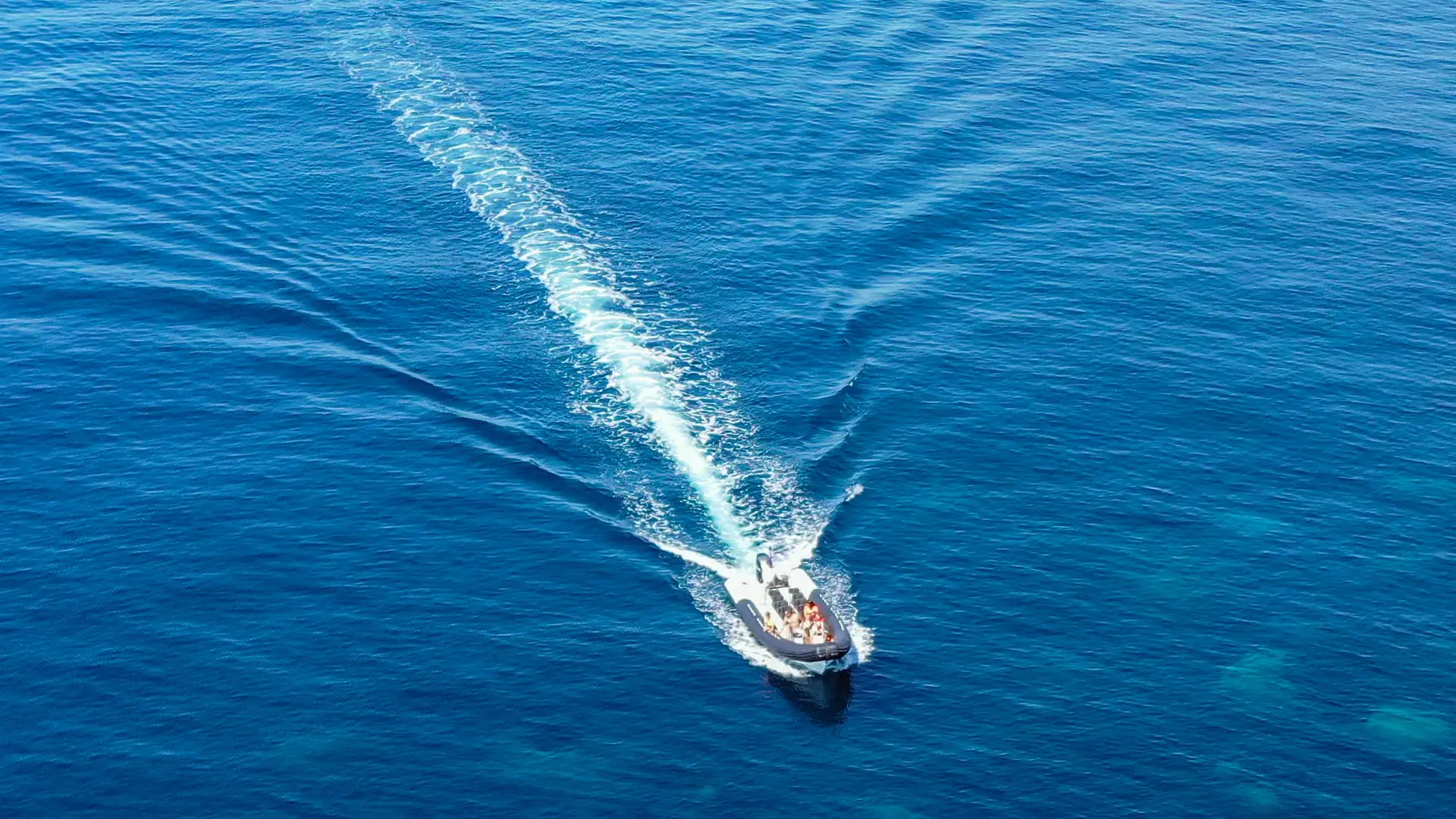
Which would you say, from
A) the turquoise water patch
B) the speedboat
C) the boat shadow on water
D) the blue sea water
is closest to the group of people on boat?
the speedboat

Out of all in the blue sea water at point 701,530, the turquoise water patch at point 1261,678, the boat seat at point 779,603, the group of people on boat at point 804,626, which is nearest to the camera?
the blue sea water at point 701,530

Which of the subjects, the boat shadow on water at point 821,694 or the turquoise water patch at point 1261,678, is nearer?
the boat shadow on water at point 821,694

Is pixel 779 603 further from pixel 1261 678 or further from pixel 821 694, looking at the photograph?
pixel 1261 678

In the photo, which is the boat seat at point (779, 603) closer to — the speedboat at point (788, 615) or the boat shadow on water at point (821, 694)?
the speedboat at point (788, 615)

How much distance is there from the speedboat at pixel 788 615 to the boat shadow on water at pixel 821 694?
1539 millimetres

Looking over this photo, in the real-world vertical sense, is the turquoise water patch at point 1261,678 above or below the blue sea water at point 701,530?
below

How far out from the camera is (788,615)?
14475 centimetres

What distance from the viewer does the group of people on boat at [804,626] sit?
143 meters

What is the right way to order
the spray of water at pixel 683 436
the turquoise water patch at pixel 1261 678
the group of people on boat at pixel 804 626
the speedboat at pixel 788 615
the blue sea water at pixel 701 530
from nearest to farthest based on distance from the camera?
the blue sea water at pixel 701 530 → the speedboat at pixel 788 615 → the turquoise water patch at pixel 1261 678 → the group of people on boat at pixel 804 626 → the spray of water at pixel 683 436

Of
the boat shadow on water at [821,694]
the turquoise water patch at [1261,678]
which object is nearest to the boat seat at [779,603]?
the boat shadow on water at [821,694]

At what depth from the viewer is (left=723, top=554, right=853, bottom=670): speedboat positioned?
141 metres

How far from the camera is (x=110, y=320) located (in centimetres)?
18550

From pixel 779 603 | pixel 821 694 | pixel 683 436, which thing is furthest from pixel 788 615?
pixel 683 436

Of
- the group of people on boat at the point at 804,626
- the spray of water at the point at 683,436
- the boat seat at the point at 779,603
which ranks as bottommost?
the group of people on boat at the point at 804,626
